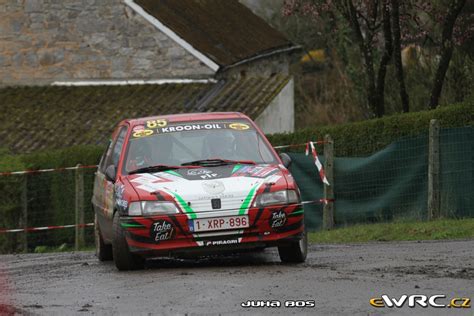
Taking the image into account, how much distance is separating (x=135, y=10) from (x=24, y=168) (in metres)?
9.75

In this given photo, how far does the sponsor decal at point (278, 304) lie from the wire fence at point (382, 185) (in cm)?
977

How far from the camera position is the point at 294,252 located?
14.1 meters

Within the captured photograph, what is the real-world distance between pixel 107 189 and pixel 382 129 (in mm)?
7902

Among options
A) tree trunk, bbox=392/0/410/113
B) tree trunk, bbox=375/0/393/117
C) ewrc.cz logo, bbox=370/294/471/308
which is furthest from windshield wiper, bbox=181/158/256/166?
tree trunk, bbox=375/0/393/117

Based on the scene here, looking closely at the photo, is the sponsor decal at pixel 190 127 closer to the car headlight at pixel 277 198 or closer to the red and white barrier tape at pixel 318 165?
the car headlight at pixel 277 198

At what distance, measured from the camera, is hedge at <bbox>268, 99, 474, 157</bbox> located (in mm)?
20844

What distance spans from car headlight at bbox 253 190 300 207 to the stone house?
66.2ft

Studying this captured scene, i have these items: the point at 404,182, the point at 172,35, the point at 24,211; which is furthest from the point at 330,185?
the point at 172,35

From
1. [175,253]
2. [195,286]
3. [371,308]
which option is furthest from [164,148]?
[371,308]

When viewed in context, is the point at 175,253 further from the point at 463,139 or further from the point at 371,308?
the point at 463,139

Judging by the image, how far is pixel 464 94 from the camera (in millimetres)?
30547

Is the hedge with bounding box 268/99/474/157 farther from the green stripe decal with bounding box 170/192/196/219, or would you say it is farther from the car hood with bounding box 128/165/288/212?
the green stripe decal with bounding box 170/192/196/219

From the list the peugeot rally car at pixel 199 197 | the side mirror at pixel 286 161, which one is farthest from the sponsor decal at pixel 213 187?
the side mirror at pixel 286 161

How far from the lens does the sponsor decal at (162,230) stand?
1345 centimetres
